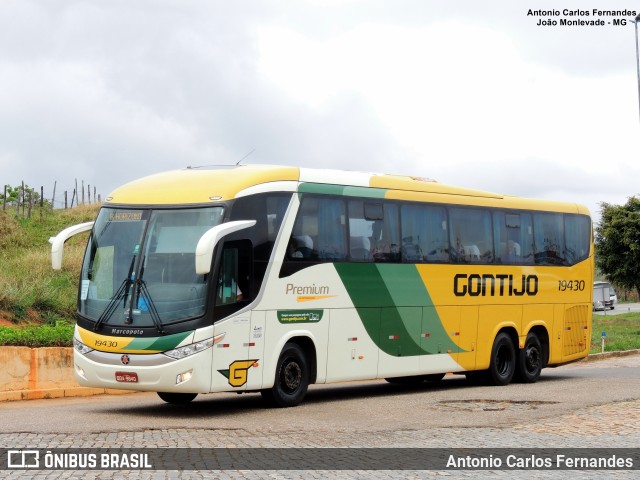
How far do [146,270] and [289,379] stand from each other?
301cm

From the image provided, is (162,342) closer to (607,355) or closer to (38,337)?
(38,337)

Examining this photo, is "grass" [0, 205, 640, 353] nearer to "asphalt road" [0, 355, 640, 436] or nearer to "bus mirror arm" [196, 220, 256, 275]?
"asphalt road" [0, 355, 640, 436]

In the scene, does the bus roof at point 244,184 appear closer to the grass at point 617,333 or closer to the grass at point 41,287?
the grass at point 41,287

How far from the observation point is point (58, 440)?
12.2m

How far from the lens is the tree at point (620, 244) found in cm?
5275

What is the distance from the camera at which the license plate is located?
1561 centimetres

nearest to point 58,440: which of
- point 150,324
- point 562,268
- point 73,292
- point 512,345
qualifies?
point 150,324

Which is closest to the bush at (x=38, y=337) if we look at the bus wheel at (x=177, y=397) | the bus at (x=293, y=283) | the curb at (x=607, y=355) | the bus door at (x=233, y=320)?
the bus wheel at (x=177, y=397)

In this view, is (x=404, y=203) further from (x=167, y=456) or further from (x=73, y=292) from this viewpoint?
(x=73, y=292)

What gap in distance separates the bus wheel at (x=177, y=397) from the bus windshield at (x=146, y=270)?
7.71ft

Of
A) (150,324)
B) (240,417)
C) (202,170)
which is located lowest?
(240,417)

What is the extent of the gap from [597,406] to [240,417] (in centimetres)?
550

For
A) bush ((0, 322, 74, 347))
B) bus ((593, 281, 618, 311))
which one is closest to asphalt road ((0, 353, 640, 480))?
bush ((0, 322, 74, 347))

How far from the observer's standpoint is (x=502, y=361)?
2308 cm
